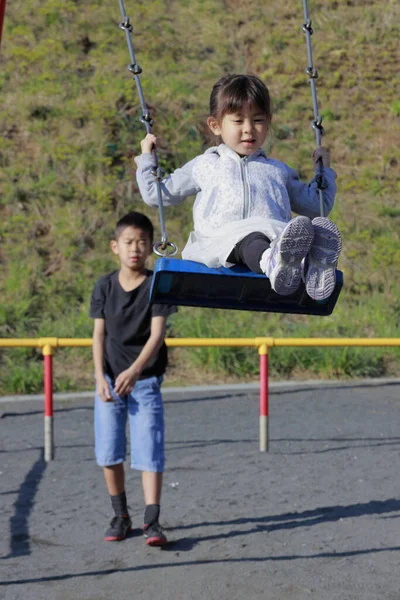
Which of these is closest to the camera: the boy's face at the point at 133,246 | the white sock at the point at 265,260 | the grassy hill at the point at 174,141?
the white sock at the point at 265,260

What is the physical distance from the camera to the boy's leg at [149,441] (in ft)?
16.8

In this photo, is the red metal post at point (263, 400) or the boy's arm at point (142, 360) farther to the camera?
the red metal post at point (263, 400)

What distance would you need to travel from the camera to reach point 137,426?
17.0 ft

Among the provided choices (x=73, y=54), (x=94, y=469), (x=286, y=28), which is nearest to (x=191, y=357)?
(x=94, y=469)

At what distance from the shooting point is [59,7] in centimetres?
1650

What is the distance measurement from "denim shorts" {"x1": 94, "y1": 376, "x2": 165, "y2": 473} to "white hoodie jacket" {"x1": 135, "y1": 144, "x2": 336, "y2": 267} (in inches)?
60.9

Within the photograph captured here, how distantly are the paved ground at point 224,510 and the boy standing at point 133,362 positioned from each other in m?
0.43

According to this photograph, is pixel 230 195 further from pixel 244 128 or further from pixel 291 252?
pixel 291 252

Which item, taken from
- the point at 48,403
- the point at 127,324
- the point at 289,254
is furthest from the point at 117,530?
the point at 289,254

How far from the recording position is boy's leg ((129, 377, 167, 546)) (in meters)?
5.13

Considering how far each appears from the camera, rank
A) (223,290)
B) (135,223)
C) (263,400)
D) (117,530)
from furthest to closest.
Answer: (263,400) < (117,530) < (135,223) < (223,290)

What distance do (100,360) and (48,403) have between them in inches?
72.0

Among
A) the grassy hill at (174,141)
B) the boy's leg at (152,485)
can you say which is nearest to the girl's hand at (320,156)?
the boy's leg at (152,485)

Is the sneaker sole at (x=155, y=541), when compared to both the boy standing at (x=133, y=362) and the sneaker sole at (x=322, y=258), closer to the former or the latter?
the boy standing at (x=133, y=362)
